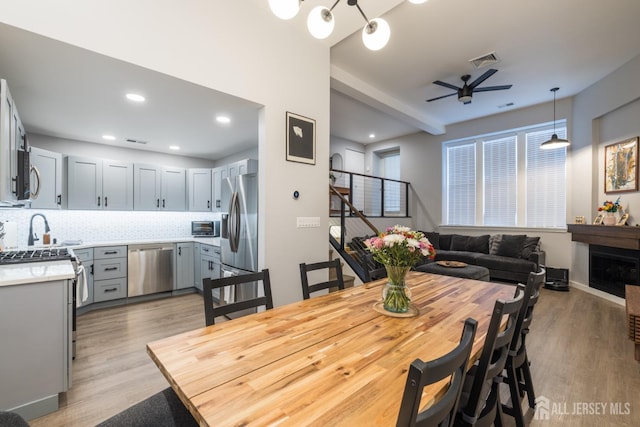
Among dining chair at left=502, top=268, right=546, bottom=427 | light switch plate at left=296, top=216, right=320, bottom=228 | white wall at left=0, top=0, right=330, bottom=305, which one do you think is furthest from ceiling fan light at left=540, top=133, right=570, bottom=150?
light switch plate at left=296, top=216, right=320, bottom=228

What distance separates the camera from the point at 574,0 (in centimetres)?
270

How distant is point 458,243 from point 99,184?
6.75m

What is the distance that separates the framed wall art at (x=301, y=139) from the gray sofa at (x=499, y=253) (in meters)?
2.80

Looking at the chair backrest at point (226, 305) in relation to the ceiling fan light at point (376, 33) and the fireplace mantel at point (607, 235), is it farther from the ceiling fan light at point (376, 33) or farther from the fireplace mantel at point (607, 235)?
the fireplace mantel at point (607, 235)

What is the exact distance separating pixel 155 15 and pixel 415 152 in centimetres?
621

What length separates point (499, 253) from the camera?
5.36 meters

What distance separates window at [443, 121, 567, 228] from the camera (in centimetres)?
531

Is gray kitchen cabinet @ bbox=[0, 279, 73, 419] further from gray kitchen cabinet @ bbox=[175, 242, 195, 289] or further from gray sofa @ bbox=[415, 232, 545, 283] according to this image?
gray sofa @ bbox=[415, 232, 545, 283]

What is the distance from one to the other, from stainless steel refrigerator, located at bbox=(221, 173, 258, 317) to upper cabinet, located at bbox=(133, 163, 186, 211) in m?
1.90

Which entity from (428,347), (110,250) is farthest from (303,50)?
(110,250)

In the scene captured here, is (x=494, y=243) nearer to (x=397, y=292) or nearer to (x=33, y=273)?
(x=397, y=292)

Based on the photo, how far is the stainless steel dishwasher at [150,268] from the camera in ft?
14.0

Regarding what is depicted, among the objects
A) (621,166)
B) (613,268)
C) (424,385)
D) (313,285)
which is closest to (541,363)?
(313,285)

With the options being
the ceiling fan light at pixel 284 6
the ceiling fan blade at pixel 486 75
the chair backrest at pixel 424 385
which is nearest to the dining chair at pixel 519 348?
the chair backrest at pixel 424 385
